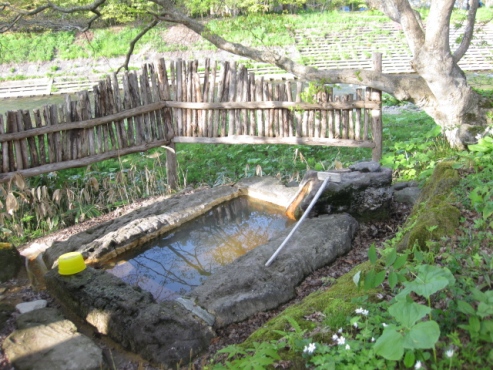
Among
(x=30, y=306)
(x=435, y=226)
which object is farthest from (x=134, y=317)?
(x=435, y=226)

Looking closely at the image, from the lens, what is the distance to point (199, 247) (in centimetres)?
548

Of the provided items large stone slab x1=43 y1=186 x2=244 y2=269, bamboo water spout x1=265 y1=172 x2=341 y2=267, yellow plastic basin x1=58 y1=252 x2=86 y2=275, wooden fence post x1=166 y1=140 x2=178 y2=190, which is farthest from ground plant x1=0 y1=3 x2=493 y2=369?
yellow plastic basin x1=58 y1=252 x2=86 y2=275

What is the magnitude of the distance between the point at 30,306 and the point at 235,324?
1889 mm

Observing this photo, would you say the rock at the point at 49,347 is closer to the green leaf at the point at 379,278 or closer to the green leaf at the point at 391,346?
the green leaf at the point at 379,278

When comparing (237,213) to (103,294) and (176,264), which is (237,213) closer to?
(176,264)

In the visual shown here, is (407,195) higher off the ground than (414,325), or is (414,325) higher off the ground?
(414,325)

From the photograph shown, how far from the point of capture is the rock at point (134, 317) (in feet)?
12.0

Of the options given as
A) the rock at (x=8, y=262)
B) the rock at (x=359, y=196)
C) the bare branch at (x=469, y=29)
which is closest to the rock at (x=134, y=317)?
the rock at (x=8, y=262)

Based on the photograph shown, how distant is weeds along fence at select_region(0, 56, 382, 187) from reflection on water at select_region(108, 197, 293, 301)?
1.55m

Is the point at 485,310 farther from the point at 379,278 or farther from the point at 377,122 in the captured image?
the point at 377,122

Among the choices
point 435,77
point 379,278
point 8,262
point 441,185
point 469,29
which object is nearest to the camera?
point 379,278

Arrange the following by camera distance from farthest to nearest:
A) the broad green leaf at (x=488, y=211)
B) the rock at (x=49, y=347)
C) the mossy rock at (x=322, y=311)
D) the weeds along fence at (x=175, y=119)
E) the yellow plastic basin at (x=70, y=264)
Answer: the weeds along fence at (x=175, y=119) → the yellow plastic basin at (x=70, y=264) → the rock at (x=49, y=347) → the broad green leaf at (x=488, y=211) → the mossy rock at (x=322, y=311)

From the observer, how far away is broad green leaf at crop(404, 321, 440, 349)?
200 cm

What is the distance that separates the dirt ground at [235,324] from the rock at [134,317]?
0.07m
